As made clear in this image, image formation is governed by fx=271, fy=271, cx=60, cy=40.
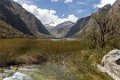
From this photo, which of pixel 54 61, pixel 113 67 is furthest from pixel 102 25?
pixel 113 67

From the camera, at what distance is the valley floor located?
38.0 m

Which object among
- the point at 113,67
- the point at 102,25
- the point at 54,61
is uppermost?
the point at 102,25

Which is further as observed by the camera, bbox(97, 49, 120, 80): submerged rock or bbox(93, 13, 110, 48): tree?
bbox(93, 13, 110, 48): tree

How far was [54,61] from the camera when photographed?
5728 cm

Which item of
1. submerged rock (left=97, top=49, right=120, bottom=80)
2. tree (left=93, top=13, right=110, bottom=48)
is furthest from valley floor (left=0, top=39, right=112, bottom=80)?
tree (left=93, top=13, right=110, bottom=48)

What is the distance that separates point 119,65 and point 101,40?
108 feet

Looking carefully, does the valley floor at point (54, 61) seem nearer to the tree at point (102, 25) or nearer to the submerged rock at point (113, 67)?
the submerged rock at point (113, 67)

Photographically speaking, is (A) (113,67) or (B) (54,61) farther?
(B) (54,61)

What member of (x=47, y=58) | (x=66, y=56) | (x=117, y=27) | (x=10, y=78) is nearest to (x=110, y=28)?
(x=117, y=27)

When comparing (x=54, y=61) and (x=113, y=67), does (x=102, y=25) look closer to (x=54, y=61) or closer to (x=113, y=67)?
(x=54, y=61)

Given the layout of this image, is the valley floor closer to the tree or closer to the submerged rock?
the submerged rock

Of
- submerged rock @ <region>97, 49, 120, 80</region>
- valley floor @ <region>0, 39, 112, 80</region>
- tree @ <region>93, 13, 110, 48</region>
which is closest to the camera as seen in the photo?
submerged rock @ <region>97, 49, 120, 80</region>

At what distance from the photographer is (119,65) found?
108ft

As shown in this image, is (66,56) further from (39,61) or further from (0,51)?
(0,51)
